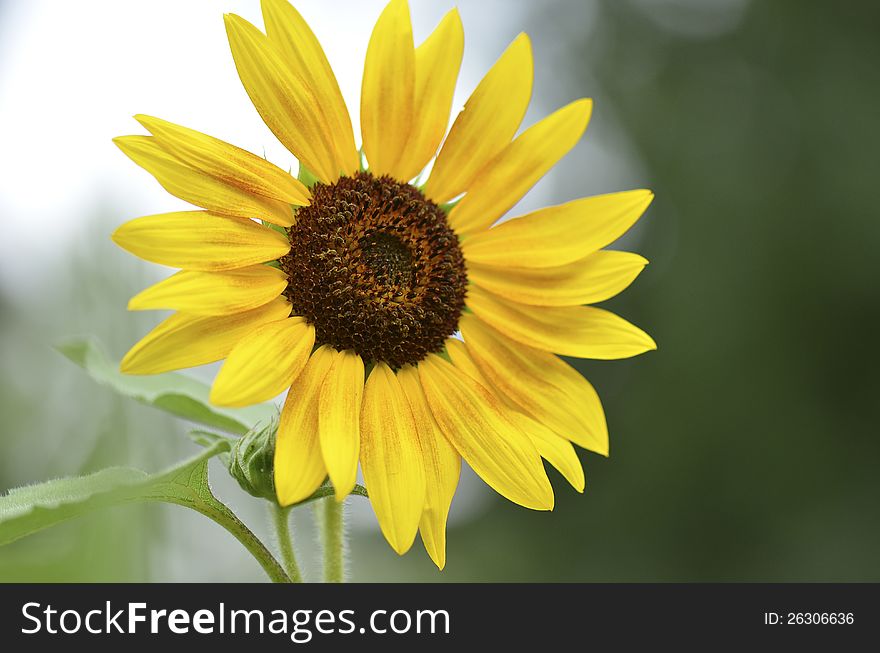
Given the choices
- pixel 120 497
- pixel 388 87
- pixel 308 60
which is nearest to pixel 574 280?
pixel 388 87

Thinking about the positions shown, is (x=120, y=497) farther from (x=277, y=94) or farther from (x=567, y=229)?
(x=567, y=229)

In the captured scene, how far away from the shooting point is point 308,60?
1.17 m

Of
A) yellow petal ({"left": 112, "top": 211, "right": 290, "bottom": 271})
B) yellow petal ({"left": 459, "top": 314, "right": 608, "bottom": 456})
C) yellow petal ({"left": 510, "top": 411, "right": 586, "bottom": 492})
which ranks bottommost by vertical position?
yellow petal ({"left": 510, "top": 411, "right": 586, "bottom": 492})

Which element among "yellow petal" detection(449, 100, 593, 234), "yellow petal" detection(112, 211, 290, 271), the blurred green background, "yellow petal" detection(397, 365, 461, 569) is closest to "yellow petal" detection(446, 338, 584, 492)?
"yellow petal" detection(397, 365, 461, 569)

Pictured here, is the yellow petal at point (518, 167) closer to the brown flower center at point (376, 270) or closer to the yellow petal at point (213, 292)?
the brown flower center at point (376, 270)

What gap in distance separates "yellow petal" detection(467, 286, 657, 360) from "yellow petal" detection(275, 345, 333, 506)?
36cm

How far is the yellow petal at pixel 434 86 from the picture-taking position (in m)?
1.29

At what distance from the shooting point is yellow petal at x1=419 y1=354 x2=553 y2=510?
1.17 metres

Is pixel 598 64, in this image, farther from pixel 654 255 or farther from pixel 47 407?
pixel 47 407

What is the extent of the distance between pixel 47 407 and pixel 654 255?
20.1ft

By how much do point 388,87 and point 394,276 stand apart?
29 centimetres

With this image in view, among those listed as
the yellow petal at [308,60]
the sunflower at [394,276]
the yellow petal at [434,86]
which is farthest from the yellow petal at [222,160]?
the yellow petal at [434,86]

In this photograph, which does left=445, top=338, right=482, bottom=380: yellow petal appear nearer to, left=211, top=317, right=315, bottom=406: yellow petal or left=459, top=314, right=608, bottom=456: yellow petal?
left=459, top=314, right=608, bottom=456: yellow petal

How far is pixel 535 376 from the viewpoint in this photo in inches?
51.0
